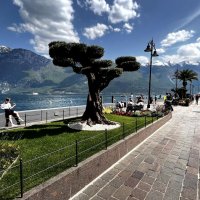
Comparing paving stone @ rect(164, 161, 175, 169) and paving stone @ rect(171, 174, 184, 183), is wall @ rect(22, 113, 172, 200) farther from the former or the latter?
paving stone @ rect(171, 174, 184, 183)

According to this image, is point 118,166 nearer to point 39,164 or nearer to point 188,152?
point 39,164

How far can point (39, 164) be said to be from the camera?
763 cm

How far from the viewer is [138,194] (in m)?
6.94

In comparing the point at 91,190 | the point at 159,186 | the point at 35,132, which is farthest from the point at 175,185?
the point at 35,132

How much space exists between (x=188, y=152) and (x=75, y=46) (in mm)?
8739

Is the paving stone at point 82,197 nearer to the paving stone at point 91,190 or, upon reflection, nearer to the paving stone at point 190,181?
the paving stone at point 91,190

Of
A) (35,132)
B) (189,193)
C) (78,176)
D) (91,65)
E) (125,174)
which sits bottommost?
(189,193)

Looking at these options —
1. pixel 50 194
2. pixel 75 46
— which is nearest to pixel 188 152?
pixel 50 194

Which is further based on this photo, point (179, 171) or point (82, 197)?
point (179, 171)

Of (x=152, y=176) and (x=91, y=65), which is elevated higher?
(x=91, y=65)

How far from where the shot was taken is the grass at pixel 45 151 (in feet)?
20.8

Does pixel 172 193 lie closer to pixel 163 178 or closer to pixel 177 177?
pixel 163 178

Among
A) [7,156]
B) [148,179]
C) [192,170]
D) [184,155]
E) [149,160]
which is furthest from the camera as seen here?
[184,155]

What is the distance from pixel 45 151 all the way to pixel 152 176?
409 centimetres
